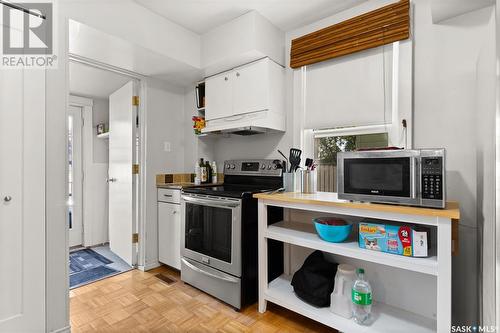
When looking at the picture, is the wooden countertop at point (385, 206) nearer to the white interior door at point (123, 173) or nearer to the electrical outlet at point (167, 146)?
the electrical outlet at point (167, 146)

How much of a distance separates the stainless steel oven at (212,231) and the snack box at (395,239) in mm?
881

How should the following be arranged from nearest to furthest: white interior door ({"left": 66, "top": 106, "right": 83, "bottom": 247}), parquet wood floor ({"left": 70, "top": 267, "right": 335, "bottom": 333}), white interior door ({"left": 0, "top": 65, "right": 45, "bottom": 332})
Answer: white interior door ({"left": 0, "top": 65, "right": 45, "bottom": 332}) → parquet wood floor ({"left": 70, "top": 267, "right": 335, "bottom": 333}) → white interior door ({"left": 66, "top": 106, "right": 83, "bottom": 247})

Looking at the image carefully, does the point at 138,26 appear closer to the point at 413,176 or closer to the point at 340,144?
the point at 340,144

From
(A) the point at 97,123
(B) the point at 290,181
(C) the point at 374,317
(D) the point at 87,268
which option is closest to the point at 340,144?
(B) the point at 290,181

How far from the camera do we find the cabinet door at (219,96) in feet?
8.02

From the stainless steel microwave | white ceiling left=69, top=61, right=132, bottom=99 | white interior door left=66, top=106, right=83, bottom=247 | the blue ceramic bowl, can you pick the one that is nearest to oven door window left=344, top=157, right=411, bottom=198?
the stainless steel microwave

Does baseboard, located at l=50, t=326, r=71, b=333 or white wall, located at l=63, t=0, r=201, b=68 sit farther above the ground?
white wall, located at l=63, t=0, r=201, b=68

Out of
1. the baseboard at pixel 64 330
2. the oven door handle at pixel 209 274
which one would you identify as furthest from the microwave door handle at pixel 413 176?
the baseboard at pixel 64 330

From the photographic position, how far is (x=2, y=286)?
1411 millimetres

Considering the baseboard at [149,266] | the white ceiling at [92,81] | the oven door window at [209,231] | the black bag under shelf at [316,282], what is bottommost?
the baseboard at [149,266]

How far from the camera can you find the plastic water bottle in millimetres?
1479

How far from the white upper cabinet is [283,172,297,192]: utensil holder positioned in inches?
23.7

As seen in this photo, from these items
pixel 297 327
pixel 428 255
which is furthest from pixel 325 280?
pixel 428 255

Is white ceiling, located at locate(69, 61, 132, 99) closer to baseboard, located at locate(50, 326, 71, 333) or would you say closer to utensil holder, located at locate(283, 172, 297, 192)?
utensil holder, located at locate(283, 172, 297, 192)
